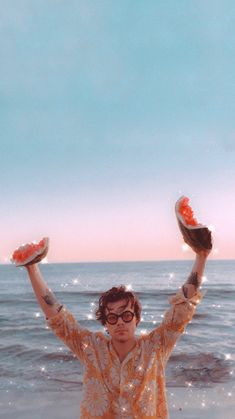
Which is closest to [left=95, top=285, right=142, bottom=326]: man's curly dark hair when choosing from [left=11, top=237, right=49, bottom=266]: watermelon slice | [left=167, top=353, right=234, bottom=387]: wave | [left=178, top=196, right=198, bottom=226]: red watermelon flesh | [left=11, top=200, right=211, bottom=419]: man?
[left=11, top=200, right=211, bottom=419]: man

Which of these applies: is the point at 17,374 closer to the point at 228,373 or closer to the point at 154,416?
the point at 228,373

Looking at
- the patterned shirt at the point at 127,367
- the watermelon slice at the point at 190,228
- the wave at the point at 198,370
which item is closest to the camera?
the watermelon slice at the point at 190,228

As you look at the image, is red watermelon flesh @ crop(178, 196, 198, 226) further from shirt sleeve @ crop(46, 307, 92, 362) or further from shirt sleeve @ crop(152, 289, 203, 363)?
shirt sleeve @ crop(46, 307, 92, 362)

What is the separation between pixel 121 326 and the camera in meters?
3.27

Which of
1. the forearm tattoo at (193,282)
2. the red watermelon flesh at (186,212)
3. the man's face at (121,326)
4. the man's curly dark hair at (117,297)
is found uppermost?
the red watermelon flesh at (186,212)

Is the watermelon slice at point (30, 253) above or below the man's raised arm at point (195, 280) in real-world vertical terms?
above

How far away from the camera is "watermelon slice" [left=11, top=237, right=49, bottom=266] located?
317 cm

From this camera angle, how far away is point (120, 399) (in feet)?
10.3

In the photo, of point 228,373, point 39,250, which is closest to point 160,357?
point 39,250

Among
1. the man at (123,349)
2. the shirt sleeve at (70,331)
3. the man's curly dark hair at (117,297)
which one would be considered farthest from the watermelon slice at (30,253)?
the man's curly dark hair at (117,297)

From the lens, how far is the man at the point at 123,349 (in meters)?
3.15

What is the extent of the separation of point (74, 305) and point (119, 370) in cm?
3191

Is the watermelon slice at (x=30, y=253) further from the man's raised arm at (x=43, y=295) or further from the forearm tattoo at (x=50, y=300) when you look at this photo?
the forearm tattoo at (x=50, y=300)

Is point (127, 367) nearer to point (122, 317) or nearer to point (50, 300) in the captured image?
point (122, 317)
